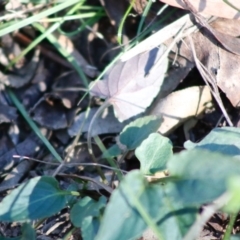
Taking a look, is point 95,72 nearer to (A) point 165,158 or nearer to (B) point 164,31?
(B) point 164,31

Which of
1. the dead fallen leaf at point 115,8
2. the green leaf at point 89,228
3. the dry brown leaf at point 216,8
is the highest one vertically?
the dead fallen leaf at point 115,8

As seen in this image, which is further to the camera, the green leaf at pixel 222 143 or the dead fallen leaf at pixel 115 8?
the dead fallen leaf at pixel 115 8

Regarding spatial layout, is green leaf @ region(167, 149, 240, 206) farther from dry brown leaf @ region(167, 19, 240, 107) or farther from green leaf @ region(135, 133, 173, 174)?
dry brown leaf @ region(167, 19, 240, 107)

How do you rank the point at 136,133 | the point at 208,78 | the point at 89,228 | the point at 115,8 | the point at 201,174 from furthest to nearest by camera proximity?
the point at 115,8, the point at 208,78, the point at 136,133, the point at 89,228, the point at 201,174

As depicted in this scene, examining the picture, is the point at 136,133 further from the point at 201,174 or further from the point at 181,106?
the point at 201,174

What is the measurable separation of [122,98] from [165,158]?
0.37 meters

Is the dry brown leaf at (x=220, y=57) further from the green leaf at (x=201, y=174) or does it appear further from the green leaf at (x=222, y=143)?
the green leaf at (x=201, y=174)

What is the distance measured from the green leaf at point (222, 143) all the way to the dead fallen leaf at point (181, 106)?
328mm

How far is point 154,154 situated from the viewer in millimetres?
1155

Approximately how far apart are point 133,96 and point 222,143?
1.38ft

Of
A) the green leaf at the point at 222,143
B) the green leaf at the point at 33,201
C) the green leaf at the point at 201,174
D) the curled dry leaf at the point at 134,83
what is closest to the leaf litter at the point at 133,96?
the curled dry leaf at the point at 134,83

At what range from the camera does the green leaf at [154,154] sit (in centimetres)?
115

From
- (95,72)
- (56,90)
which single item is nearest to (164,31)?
(95,72)

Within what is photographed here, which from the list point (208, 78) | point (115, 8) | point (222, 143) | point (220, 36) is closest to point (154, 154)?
point (222, 143)
